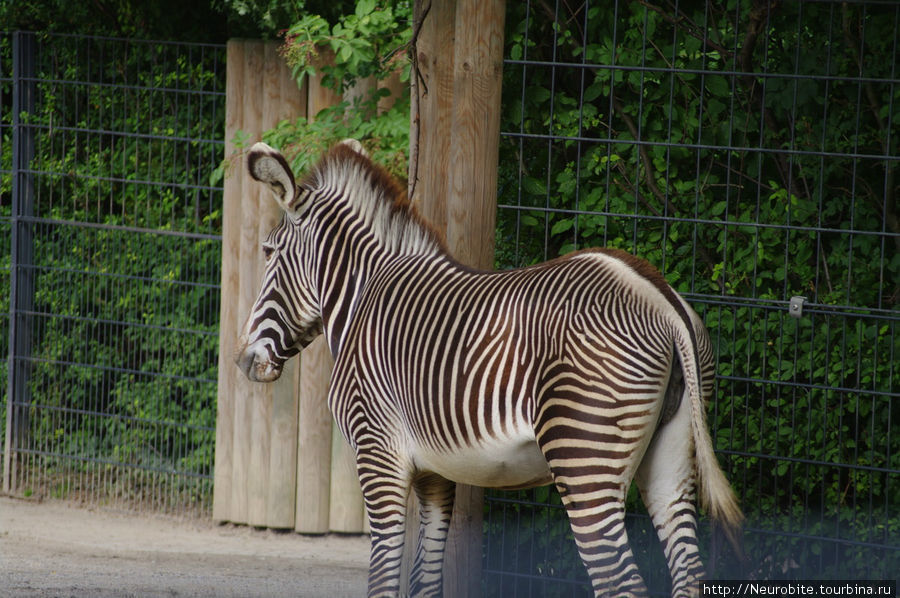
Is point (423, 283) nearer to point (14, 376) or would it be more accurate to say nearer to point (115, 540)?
point (115, 540)

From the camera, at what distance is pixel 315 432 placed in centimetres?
622

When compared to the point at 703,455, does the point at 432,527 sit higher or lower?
lower

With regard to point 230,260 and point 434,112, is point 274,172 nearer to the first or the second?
point 434,112

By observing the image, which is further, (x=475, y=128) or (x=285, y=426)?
(x=285, y=426)

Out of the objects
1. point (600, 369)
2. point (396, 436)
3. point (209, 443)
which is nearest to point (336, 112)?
point (209, 443)

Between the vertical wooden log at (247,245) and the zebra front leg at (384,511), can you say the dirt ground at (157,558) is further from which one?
the zebra front leg at (384,511)

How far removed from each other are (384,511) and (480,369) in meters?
0.64

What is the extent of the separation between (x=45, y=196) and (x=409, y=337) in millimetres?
4637

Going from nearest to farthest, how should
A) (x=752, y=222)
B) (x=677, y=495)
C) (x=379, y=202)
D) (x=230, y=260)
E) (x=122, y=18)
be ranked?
1. (x=677, y=495)
2. (x=379, y=202)
3. (x=752, y=222)
4. (x=230, y=260)
5. (x=122, y=18)

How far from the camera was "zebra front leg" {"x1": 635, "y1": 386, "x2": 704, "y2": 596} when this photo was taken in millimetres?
3531

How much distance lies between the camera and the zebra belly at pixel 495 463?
11.7 feet

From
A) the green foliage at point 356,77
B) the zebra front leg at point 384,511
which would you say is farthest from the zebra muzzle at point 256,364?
the green foliage at point 356,77

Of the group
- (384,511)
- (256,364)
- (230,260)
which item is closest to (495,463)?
(384,511)

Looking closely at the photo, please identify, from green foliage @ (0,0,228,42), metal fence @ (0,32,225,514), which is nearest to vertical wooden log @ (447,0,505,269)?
metal fence @ (0,32,225,514)
